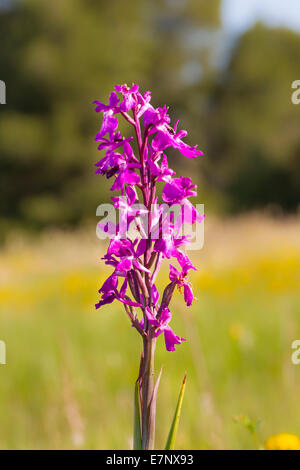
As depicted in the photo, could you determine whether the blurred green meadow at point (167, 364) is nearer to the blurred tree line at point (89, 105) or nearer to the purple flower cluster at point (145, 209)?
the purple flower cluster at point (145, 209)

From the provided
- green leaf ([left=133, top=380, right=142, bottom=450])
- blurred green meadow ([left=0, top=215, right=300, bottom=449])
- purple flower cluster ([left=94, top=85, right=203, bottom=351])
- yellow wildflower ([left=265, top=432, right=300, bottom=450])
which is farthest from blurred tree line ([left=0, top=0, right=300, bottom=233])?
green leaf ([left=133, top=380, right=142, bottom=450])

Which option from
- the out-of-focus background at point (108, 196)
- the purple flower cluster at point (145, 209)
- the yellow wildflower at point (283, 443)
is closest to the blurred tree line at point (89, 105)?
the out-of-focus background at point (108, 196)

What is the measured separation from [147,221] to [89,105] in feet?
83.0

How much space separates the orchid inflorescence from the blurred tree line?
76.4ft

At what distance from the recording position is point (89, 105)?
25.6 meters

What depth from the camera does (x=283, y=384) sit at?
4.05m

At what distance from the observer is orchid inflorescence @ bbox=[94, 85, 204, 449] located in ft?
4.12

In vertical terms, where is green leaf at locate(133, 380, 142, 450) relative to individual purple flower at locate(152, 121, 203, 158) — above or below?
below

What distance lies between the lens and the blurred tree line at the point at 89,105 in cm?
2538

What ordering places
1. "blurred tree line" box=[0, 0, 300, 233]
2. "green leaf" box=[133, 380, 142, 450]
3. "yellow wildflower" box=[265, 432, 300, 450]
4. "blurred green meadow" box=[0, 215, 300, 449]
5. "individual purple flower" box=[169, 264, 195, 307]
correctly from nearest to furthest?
"green leaf" box=[133, 380, 142, 450], "individual purple flower" box=[169, 264, 195, 307], "yellow wildflower" box=[265, 432, 300, 450], "blurred green meadow" box=[0, 215, 300, 449], "blurred tree line" box=[0, 0, 300, 233]

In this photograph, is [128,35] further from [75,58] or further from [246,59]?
[246,59]

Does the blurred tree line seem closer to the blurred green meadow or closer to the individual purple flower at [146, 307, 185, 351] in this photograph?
the blurred green meadow

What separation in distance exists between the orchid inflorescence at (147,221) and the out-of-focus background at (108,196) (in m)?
0.91

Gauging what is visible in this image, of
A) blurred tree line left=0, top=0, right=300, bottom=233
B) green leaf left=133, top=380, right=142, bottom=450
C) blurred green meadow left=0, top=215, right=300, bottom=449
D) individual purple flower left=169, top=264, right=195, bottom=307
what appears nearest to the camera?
green leaf left=133, top=380, right=142, bottom=450
